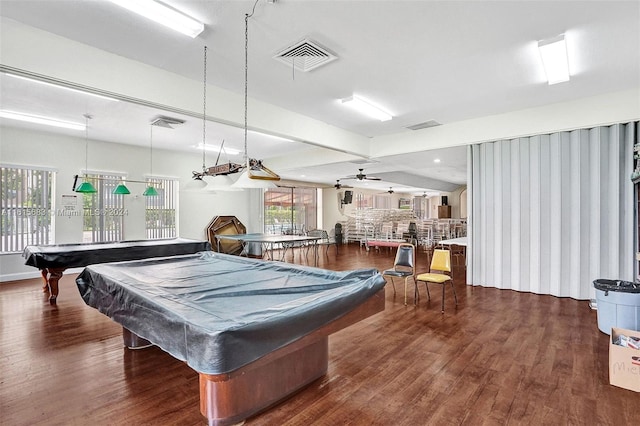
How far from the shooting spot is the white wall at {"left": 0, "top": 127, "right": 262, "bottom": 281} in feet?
20.6

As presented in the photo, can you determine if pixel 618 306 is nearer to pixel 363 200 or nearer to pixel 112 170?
Result: pixel 112 170

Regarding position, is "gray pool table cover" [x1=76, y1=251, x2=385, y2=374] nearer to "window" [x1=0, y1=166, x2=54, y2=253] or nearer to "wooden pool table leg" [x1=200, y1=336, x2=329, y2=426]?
"wooden pool table leg" [x1=200, y1=336, x2=329, y2=426]

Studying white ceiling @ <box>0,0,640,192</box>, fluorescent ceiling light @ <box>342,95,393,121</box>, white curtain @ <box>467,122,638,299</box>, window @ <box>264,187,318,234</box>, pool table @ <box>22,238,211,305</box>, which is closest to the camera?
white ceiling @ <box>0,0,640,192</box>

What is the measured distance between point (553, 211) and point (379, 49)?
390 cm

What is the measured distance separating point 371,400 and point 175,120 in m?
5.41

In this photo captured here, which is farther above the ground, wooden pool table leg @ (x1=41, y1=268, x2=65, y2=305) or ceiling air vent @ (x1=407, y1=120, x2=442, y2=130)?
ceiling air vent @ (x1=407, y1=120, x2=442, y2=130)

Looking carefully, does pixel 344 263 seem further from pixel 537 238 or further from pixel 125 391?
pixel 125 391

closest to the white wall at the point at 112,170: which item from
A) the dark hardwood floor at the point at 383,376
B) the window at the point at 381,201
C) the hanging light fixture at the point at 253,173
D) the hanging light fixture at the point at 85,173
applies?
the hanging light fixture at the point at 85,173

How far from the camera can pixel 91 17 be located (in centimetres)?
271

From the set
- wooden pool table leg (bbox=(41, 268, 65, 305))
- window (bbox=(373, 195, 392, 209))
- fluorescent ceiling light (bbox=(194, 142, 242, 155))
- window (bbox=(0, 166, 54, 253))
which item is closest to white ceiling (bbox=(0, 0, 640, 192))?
window (bbox=(0, 166, 54, 253))

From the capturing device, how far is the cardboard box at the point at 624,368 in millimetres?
2373

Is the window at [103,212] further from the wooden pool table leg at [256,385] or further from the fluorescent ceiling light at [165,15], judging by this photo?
the wooden pool table leg at [256,385]

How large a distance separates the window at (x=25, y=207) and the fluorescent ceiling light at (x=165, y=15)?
584 cm

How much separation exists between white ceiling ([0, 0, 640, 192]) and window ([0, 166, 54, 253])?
2192 millimetres
